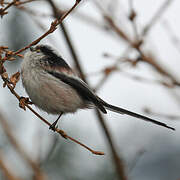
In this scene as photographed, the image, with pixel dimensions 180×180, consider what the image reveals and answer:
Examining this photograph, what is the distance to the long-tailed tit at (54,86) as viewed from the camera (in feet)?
11.1

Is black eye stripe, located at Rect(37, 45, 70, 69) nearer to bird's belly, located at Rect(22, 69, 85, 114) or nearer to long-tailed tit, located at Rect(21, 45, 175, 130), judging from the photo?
long-tailed tit, located at Rect(21, 45, 175, 130)

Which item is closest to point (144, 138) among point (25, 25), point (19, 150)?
point (25, 25)

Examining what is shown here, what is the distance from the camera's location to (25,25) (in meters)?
5.52

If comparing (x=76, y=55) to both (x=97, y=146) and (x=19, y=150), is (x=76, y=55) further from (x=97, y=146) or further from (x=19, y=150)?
(x=97, y=146)

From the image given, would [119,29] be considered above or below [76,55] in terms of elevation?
above

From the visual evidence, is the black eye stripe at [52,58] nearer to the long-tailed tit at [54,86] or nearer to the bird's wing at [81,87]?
the long-tailed tit at [54,86]

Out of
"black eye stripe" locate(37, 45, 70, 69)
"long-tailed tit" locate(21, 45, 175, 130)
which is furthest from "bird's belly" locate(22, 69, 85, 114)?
"black eye stripe" locate(37, 45, 70, 69)

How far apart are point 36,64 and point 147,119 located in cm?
111

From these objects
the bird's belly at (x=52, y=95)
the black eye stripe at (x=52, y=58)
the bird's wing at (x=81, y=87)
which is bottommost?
the bird's belly at (x=52, y=95)

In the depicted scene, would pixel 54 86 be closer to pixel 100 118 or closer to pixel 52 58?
pixel 52 58

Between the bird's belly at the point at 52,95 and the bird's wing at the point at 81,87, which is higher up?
the bird's wing at the point at 81,87

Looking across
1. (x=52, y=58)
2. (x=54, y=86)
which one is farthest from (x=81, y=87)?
(x=52, y=58)

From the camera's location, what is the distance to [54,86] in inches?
137

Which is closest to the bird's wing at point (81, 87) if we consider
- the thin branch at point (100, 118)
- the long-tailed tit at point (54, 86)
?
the long-tailed tit at point (54, 86)
